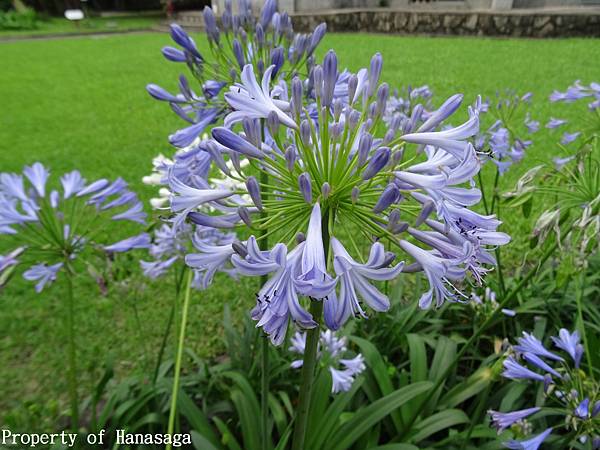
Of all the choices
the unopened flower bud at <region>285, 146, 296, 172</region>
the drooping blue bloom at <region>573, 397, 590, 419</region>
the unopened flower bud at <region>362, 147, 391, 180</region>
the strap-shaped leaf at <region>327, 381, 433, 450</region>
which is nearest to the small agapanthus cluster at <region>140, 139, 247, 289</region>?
the unopened flower bud at <region>285, 146, 296, 172</region>

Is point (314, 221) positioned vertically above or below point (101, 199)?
above

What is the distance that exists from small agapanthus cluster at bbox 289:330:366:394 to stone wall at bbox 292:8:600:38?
17.1 meters

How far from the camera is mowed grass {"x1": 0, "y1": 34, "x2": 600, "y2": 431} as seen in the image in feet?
11.8

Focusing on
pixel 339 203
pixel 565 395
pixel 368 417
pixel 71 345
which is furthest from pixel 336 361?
pixel 339 203

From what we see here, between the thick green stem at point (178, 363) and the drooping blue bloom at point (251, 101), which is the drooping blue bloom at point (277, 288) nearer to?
the drooping blue bloom at point (251, 101)

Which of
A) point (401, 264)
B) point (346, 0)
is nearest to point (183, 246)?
point (401, 264)

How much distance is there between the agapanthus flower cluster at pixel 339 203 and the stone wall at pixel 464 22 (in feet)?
58.4

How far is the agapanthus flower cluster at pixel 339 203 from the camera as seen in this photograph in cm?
116

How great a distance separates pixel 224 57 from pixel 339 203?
954mm

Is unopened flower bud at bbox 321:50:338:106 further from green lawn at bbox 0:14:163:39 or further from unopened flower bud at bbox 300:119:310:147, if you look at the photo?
green lawn at bbox 0:14:163:39

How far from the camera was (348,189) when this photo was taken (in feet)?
4.43

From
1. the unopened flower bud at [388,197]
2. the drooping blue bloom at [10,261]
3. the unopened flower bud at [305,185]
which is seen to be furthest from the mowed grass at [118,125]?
the unopened flower bud at [305,185]

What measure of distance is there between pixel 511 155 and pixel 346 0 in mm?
22011

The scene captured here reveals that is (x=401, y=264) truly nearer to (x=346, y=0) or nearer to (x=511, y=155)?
(x=511, y=155)
